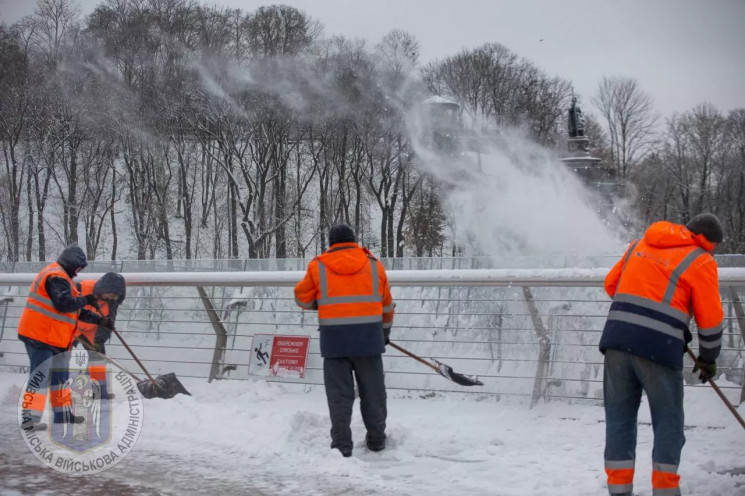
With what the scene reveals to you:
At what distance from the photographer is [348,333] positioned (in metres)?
5.77

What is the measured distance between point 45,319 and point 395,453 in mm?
3393

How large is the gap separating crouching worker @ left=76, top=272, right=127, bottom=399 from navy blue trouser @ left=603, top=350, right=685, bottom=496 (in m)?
5.00

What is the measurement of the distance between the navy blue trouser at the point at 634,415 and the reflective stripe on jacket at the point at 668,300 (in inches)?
3.7

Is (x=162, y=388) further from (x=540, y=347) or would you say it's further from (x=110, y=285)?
Result: (x=540, y=347)

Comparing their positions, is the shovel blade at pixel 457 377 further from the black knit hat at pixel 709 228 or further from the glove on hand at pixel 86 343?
the glove on hand at pixel 86 343

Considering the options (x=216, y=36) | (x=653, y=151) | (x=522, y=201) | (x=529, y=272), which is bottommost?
(x=529, y=272)

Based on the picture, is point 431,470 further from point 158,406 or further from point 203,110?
point 203,110

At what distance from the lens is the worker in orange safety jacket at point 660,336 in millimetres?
4398

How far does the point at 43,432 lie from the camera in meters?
6.18

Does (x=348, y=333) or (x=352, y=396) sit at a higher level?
(x=348, y=333)

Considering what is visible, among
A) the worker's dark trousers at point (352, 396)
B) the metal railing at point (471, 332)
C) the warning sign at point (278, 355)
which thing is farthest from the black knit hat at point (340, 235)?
the warning sign at point (278, 355)

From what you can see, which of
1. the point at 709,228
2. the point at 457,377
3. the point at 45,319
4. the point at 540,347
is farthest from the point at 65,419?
the point at 709,228

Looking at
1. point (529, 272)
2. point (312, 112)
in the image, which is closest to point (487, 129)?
point (312, 112)

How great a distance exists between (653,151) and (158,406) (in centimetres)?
4565
